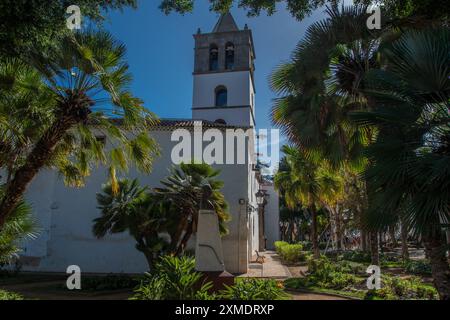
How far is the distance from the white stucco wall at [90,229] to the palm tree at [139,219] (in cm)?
571

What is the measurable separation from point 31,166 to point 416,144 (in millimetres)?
7388

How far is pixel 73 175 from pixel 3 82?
3.50m

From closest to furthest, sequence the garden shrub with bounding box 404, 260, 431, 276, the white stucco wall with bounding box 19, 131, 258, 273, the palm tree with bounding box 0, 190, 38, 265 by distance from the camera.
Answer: the palm tree with bounding box 0, 190, 38, 265
the garden shrub with bounding box 404, 260, 431, 276
the white stucco wall with bounding box 19, 131, 258, 273

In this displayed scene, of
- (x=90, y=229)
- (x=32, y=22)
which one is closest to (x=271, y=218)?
(x=90, y=229)

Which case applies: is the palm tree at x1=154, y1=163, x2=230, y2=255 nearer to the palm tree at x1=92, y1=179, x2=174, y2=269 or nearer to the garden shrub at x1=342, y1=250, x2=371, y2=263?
the palm tree at x1=92, y1=179, x2=174, y2=269

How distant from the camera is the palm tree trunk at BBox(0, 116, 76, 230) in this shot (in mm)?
7914

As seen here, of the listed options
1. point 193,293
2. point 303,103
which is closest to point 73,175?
point 193,293

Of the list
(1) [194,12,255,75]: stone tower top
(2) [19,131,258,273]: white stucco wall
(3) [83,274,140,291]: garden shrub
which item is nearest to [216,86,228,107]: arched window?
(1) [194,12,255,75]: stone tower top

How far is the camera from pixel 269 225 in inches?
1780

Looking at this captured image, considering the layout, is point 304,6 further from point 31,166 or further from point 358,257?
point 358,257

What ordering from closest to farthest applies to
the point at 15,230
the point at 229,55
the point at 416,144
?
the point at 416,144, the point at 15,230, the point at 229,55

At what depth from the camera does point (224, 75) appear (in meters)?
31.8

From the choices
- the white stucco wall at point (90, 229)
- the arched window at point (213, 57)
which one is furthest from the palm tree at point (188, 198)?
the arched window at point (213, 57)
